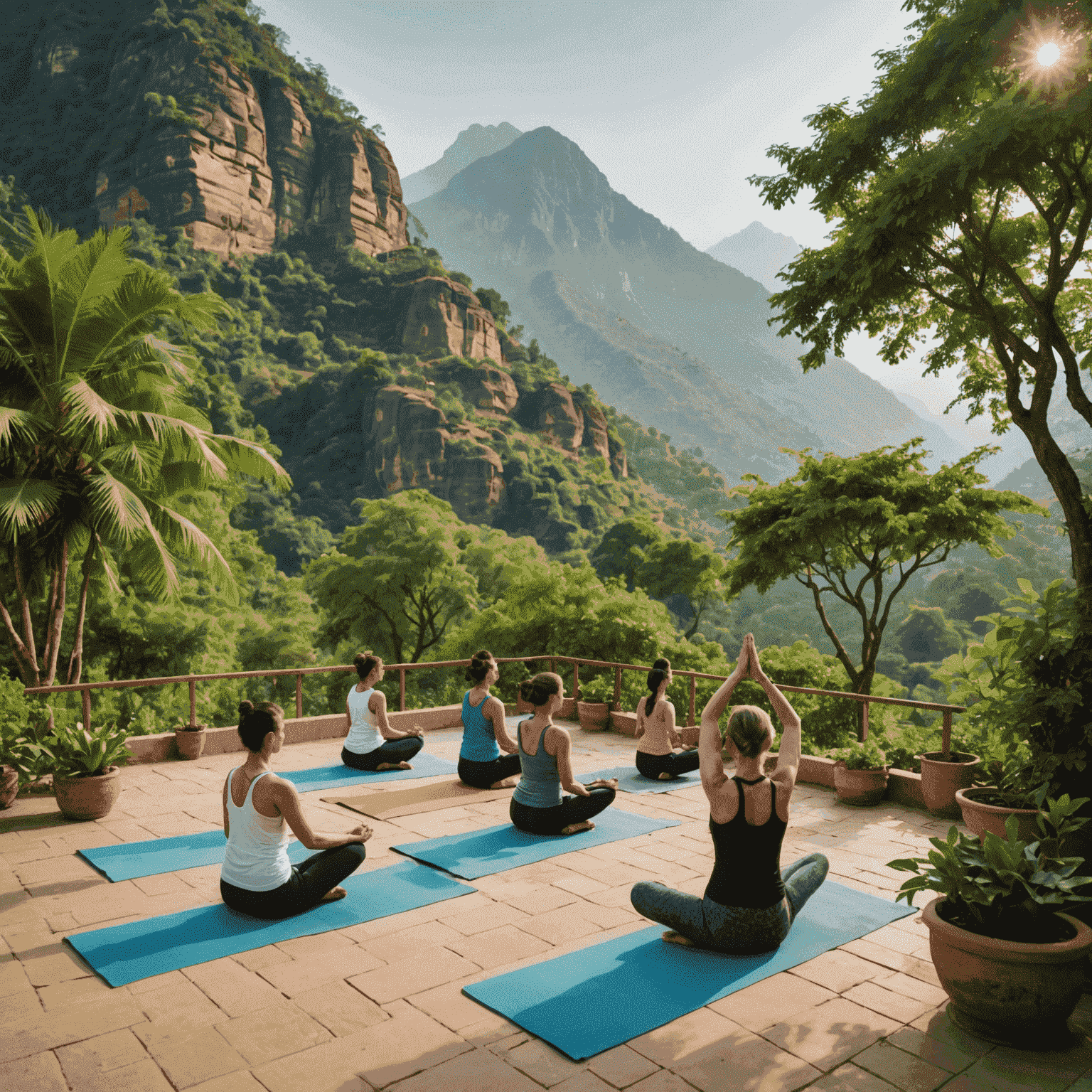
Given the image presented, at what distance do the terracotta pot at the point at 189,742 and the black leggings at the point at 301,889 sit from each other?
14.6ft

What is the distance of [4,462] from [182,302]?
3046mm

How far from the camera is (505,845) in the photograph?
5.92 meters

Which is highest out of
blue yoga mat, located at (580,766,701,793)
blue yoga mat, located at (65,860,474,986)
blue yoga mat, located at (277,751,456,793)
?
blue yoga mat, located at (65,860,474,986)

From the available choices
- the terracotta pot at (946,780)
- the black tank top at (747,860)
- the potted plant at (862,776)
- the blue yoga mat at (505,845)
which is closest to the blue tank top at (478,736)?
the blue yoga mat at (505,845)

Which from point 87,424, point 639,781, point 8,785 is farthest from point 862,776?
point 87,424

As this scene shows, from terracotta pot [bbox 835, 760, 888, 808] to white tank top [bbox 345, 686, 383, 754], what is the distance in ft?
14.6

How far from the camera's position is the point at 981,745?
24.2 feet

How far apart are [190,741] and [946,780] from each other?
7439 mm

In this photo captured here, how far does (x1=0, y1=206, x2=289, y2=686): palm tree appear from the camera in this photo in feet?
31.4

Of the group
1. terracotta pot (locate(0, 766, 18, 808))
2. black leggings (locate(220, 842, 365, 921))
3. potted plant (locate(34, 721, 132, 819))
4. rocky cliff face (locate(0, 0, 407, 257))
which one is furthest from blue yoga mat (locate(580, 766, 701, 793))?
rocky cliff face (locate(0, 0, 407, 257))

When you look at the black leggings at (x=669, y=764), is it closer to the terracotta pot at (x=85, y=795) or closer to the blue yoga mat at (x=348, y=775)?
the blue yoga mat at (x=348, y=775)

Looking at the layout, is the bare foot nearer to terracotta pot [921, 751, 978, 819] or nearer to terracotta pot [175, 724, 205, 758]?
terracotta pot [921, 751, 978, 819]

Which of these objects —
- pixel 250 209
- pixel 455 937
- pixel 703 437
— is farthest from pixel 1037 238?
pixel 703 437

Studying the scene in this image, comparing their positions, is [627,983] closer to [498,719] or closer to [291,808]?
[291,808]
